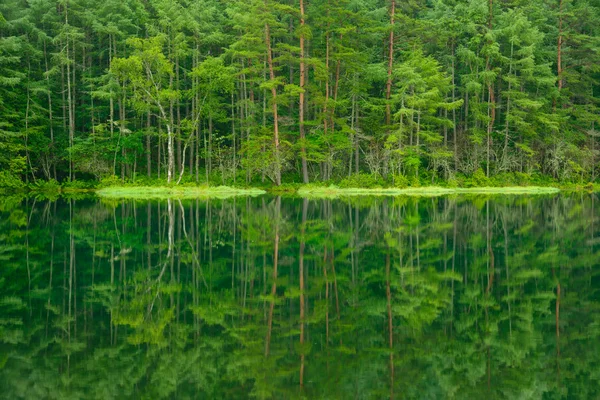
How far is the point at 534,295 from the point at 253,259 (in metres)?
5.79

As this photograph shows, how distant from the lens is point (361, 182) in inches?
1639

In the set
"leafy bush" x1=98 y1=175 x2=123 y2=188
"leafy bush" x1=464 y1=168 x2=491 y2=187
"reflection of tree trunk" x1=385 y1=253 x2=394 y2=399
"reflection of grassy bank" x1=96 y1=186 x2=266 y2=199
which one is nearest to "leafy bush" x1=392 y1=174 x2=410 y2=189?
"leafy bush" x1=464 y1=168 x2=491 y2=187

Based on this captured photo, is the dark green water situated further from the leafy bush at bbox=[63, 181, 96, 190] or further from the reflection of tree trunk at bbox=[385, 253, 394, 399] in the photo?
the leafy bush at bbox=[63, 181, 96, 190]

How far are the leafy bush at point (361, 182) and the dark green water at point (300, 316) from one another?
2472cm

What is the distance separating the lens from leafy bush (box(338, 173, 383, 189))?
135 feet

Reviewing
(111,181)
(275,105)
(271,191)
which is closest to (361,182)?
(271,191)

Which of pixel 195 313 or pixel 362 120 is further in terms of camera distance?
pixel 362 120

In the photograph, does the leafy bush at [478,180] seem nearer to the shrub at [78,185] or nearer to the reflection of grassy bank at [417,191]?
the reflection of grassy bank at [417,191]

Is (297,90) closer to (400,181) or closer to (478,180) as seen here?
(400,181)

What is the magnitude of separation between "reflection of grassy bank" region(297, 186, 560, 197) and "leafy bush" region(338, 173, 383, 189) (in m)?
1.20

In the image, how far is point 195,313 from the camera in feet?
26.9

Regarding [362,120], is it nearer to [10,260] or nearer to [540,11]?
[540,11]

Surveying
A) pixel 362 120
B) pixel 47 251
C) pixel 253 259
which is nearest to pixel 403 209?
pixel 253 259

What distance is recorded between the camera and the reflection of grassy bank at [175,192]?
37625mm
